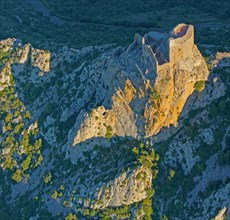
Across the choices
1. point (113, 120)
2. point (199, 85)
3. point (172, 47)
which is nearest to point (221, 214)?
point (199, 85)

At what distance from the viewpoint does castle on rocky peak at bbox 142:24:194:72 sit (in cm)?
9212

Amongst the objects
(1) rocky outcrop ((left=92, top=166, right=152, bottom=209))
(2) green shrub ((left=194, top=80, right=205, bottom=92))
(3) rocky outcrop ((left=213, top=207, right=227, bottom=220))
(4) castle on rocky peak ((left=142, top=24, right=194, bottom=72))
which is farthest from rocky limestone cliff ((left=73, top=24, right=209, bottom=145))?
(3) rocky outcrop ((left=213, top=207, right=227, bottom=220))

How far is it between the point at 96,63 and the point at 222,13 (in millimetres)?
54199

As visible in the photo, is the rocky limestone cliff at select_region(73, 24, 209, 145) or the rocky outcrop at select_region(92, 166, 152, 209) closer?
the rocky limestone cliff at select_region(73, 24, 209, 145)

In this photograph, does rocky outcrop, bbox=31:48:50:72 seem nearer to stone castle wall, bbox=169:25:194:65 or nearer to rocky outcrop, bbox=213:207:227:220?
stone castle wall, bbox=169:25:194:65

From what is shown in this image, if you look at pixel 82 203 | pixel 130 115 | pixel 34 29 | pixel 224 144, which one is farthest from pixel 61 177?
pixel 34 29

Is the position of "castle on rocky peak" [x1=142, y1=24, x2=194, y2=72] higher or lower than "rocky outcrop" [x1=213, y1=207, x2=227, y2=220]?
higher

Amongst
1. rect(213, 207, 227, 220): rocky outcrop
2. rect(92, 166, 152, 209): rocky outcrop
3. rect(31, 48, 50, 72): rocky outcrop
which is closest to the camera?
rect(213, 207, 227, 220): rocky outcrop

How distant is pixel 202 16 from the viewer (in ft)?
488

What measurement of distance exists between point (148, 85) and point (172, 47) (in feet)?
26.3

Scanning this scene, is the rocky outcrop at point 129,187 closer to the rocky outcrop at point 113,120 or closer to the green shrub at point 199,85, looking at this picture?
the rocky outcrop at point 113,120

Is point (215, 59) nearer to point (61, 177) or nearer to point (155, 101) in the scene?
point (155, 101)

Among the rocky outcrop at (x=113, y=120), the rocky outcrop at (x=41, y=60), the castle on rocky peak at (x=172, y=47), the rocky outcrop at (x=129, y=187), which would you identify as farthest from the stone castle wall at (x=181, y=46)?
the rocky outcrop at (x=41, y=60)

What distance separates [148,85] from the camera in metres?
94.1
